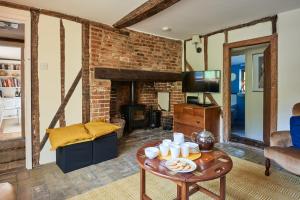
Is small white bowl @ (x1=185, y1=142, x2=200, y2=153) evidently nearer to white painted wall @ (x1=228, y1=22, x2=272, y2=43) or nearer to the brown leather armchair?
the brown leather armchair

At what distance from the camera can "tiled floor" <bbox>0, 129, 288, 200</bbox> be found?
7.16 ft

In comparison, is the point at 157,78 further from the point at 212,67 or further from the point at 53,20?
the point at 53,20

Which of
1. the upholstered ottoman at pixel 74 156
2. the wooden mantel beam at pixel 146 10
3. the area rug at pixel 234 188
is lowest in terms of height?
the area rug at pixel 234 188

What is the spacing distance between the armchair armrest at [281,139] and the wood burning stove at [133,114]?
2913 mm

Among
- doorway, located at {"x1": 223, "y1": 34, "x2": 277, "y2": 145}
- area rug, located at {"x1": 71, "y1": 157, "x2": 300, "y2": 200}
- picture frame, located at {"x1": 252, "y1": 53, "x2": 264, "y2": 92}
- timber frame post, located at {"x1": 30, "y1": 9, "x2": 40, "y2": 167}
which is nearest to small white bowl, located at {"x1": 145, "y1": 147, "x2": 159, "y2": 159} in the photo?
area rug, located at {"x1": 71, "y1": 157, "x2": 300, "y2": 200}

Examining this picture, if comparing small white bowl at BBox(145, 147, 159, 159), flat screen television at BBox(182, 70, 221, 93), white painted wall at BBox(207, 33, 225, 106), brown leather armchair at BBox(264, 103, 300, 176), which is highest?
white painted wall at BBox(207, 33, 225, 106)

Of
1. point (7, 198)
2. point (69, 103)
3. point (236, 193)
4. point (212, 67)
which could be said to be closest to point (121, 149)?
point (69, 103)

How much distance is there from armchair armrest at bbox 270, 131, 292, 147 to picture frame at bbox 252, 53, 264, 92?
1.90 m

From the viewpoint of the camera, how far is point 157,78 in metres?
4.37

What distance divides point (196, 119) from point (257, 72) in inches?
69.5

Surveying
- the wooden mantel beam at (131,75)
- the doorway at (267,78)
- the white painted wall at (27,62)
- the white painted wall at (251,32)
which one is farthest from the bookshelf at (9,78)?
the white painted wall at (251,32)

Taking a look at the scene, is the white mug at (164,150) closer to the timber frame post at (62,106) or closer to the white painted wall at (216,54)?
the timber frame post at (62,106)

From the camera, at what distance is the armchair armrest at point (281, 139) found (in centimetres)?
249

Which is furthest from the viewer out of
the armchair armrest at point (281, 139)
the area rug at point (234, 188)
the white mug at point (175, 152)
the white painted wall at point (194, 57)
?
the white painted wall at point (194, 57)
